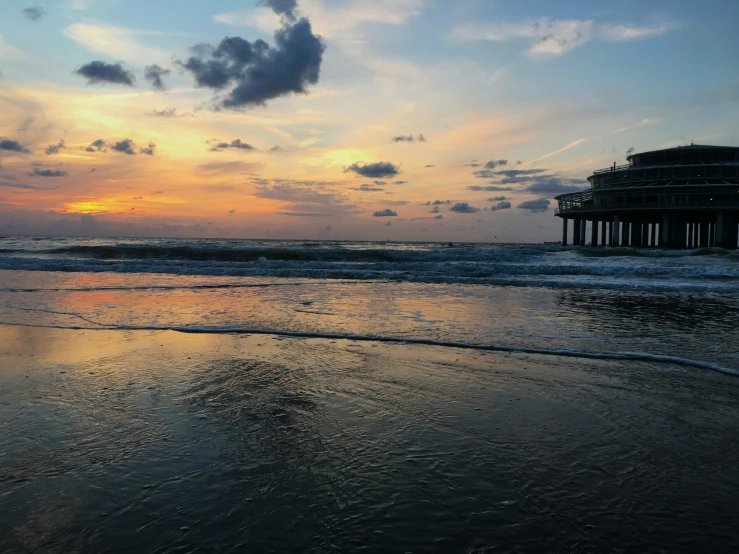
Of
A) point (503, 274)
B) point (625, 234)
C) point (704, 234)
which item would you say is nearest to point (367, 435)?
point (503, 274)

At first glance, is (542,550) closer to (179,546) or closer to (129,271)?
(179,546)

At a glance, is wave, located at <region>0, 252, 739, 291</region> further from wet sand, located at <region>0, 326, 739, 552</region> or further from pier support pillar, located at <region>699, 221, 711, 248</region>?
pier support pillar, located at <region>699, 221, 711, 248</region>

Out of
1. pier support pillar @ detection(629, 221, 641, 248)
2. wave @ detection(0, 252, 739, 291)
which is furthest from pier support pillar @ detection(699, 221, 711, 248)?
wave @ detection(0, 252, 739, 291)

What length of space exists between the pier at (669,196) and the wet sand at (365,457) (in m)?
50.1

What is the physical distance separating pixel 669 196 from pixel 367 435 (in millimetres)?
53753

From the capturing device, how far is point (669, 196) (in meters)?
47.7

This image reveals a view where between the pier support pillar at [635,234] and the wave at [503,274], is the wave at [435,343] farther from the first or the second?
the pier support pillar at [635,234]

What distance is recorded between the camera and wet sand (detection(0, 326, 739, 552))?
98.0 inches

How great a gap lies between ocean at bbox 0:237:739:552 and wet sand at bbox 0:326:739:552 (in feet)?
0.05

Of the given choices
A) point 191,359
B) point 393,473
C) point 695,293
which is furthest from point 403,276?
point 393,473

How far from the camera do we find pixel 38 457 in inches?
131

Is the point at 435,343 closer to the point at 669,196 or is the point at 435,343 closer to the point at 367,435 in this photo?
the point at 367,435

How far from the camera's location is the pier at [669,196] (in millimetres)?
46719

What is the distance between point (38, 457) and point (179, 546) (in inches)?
65.2
